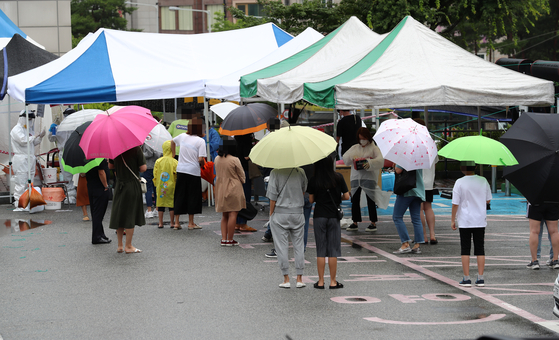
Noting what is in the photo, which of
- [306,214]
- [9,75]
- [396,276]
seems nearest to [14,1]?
[9,75]

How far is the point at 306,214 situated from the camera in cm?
891

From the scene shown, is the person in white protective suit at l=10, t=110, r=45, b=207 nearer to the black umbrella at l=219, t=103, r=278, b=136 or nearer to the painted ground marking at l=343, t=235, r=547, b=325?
the black umbrella at l=219, t=103, r=278, b=136

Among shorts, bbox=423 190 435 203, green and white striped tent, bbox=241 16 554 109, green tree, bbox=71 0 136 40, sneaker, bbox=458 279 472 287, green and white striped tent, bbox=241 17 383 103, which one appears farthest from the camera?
green tree, bbox=71 0 136 40

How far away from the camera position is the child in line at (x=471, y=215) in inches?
287

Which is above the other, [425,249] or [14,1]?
[14,1]

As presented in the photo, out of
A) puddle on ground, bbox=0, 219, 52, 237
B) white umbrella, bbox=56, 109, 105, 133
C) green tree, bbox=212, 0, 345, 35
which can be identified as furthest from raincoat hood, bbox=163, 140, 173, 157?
green tree, bbox=212, 0, 345, 35

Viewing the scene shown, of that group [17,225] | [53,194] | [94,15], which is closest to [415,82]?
[17,225]

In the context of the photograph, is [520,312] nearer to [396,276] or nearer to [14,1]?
[396,276]

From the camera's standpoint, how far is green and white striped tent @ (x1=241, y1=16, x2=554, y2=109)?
9812mm

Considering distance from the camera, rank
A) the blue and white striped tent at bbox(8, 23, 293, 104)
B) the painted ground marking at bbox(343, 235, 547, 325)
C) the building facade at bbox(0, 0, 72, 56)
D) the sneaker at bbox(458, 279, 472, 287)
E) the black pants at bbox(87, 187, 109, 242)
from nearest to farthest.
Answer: the painted ground marking at bbox(343, 235, 547, 325) < the sneaker at bbox(458, 279, 472, 287) < the black pants at bbox(87, 187, 109, 242) < the blue and white striped tent at bbox(8, 23, 293, 104) < the building facade at bbox(0, 0, 72, 56)

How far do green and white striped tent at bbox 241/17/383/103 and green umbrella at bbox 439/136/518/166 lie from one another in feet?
12.3

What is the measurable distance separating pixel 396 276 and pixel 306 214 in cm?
160

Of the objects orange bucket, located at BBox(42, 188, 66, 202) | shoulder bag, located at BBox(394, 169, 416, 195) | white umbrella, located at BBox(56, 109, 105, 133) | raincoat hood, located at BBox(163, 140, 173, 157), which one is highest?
white umbrella, located at BBox(56, 109, 105, 133)

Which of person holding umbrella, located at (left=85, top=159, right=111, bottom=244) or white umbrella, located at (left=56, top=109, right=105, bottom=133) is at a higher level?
white umbrella, located at (left=56, top=109, right=105, bottom=133)
